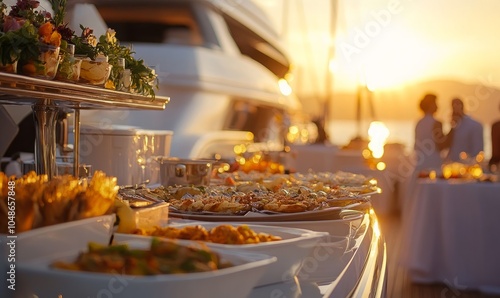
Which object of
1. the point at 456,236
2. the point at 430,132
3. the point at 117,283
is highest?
the point at 430,132

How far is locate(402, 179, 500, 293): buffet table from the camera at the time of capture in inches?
211

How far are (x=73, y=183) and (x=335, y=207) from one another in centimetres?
63

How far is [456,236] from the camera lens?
17.9 feet

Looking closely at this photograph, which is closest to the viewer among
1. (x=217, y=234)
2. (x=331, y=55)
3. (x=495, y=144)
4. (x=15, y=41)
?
(x=217, y=234)

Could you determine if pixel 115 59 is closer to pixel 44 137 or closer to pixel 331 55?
pixel 44 137

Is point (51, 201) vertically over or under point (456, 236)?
over

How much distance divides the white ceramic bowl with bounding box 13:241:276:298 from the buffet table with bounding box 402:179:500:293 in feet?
16.0

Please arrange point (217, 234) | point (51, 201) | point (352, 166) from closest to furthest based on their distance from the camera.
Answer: point (51, 201)
point (217, 234)
point (352, 166)

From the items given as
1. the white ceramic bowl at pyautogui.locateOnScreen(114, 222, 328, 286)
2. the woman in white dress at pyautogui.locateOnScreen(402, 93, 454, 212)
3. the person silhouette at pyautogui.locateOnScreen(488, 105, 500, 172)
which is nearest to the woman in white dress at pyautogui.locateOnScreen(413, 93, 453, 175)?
the woman in white dress at pyautogui.locateOnScreen(402, 93, 454, 212)

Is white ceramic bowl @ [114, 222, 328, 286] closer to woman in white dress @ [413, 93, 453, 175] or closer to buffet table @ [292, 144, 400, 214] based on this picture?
woman in white dress @ [413, 93, 453, 175]

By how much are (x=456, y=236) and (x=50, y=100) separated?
4.44 meters

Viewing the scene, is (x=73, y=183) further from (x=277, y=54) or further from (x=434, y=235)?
(x=277, y=54)

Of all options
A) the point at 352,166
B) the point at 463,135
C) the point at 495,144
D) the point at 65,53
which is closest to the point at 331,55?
the point at 352,166

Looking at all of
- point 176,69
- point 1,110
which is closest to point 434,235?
point 176,69
